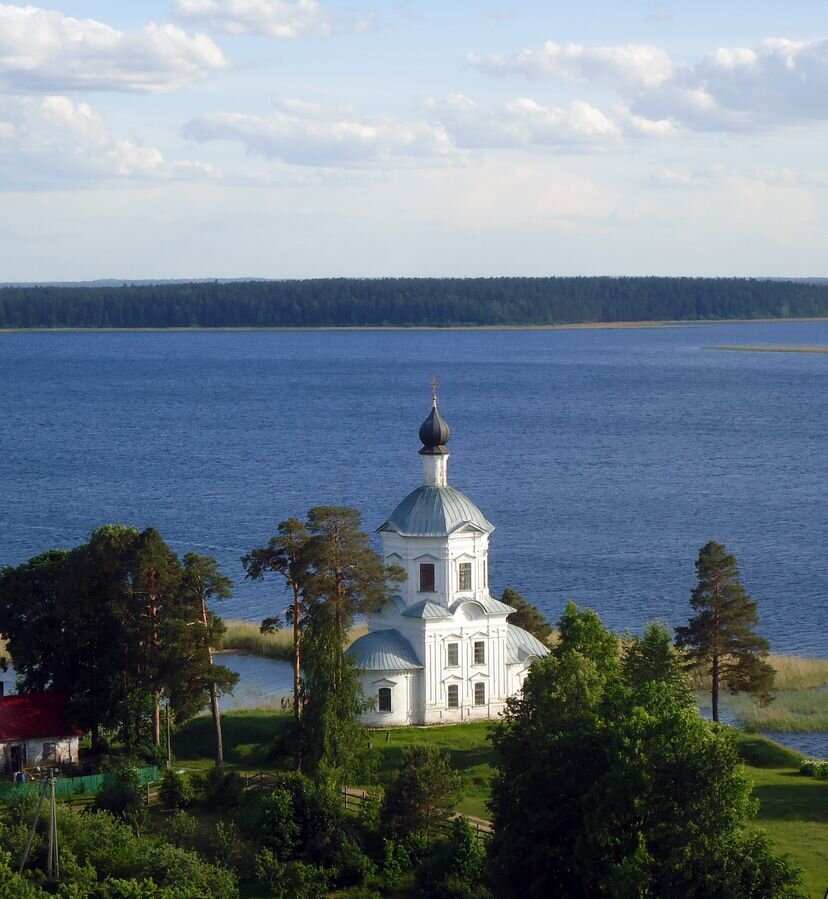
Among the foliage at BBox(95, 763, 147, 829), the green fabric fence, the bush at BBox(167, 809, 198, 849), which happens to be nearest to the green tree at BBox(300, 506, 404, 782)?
the green fabric fence

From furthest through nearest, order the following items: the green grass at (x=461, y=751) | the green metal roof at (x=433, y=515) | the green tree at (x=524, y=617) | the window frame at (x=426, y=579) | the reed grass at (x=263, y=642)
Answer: the reed grass at (x=263, y=642) < the green tree at (x=524, y=617) < the window frame at (x=426, y=579) < the green metal roof at (x=433, y=515) < the green grass at (x=461, y=751)

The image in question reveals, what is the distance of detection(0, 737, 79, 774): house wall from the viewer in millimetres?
42500

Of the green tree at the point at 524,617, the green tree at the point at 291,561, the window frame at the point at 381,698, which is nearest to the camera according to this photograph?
the green tree at the point at 291,561

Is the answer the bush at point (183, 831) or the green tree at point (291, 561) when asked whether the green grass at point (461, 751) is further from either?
the bush at point (183, 831)

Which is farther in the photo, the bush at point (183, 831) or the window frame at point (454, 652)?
the window frame at point (454, 652)

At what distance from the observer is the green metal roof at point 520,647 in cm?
4812

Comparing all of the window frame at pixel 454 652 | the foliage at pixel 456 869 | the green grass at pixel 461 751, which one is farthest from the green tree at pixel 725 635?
the foliage at pixel 456 869

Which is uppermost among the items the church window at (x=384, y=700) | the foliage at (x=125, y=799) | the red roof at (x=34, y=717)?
the church window at (x=384, y=700)

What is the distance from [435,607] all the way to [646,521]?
40484 mm

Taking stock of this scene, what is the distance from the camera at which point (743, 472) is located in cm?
10675

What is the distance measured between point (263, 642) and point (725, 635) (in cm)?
1665

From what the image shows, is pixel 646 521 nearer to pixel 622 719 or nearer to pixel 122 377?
pixel 622 719

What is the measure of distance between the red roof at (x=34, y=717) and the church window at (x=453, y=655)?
982 cm

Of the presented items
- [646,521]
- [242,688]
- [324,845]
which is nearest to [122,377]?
[646,521]
